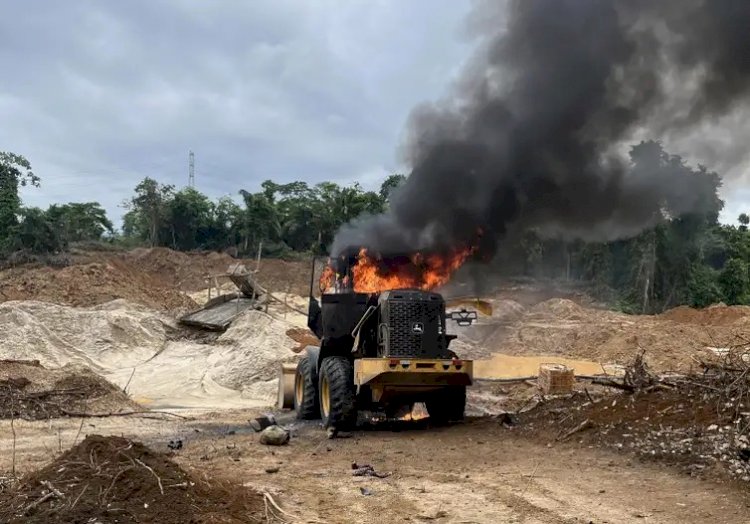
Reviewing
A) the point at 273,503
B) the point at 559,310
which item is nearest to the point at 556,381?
the point at 273,503

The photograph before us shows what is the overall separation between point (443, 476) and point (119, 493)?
3637mm

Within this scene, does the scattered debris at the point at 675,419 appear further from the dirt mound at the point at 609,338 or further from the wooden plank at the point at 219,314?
the wooden plank at the point at 219,314

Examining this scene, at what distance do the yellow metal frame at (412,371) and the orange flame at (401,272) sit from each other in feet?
6.55

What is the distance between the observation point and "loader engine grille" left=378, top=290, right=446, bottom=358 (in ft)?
34.3

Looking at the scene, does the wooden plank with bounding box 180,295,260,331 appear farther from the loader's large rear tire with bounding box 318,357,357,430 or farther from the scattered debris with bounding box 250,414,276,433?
the loader's large rear tire with bounding box 318,357,357,430

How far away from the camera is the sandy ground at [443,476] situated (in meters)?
6.18

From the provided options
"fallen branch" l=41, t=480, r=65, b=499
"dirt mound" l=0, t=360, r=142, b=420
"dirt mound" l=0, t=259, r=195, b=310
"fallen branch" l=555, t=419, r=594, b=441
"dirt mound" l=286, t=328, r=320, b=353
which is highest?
"dirt mound" l=0, t=259, r=195, b=310

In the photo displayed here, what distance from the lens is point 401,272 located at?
42.0 feet

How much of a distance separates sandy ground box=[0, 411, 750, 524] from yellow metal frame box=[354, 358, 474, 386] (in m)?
0.85

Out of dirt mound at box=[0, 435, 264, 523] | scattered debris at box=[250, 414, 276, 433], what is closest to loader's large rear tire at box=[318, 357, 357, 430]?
scattered debris at box=[250, 414, 276, 433]

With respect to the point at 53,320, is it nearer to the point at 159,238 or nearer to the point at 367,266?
the point at 367,266

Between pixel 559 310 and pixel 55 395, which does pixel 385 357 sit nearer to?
pixel 55 395

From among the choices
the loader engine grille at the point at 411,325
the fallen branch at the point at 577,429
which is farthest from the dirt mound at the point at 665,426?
the loader engine grille at the point at 411,325

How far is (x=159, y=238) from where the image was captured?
54656 millimetres
